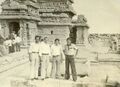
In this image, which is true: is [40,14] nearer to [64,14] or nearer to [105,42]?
[64,14]

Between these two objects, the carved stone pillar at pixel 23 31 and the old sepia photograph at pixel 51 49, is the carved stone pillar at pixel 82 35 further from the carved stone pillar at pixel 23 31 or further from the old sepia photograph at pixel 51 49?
the carved stone pillar at pixel 23 31

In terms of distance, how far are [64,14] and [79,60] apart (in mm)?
14751

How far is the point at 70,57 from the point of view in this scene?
33.1 feet

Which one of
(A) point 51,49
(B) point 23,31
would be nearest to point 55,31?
(B) point 23,31

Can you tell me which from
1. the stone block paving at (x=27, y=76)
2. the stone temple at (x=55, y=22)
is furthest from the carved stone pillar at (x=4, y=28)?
the stone block paving at (x=27, y=76)

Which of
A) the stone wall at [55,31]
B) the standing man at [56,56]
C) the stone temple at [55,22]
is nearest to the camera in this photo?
the standing man at [56,56]

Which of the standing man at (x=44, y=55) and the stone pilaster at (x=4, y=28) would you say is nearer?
the standing man at (x=44, y=55)

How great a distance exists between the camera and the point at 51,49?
34.2ft

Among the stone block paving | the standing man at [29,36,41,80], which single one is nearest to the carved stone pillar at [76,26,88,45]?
the stone block paving

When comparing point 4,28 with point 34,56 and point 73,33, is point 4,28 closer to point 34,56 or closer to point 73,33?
point 73,33

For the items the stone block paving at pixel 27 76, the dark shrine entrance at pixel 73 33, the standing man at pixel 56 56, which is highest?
the dark shrine entrance at pixel 73 33

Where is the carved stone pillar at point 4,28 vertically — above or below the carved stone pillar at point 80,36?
above

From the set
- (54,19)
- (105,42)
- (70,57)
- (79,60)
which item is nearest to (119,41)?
(105,42)

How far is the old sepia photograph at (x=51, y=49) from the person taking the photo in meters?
9.88
